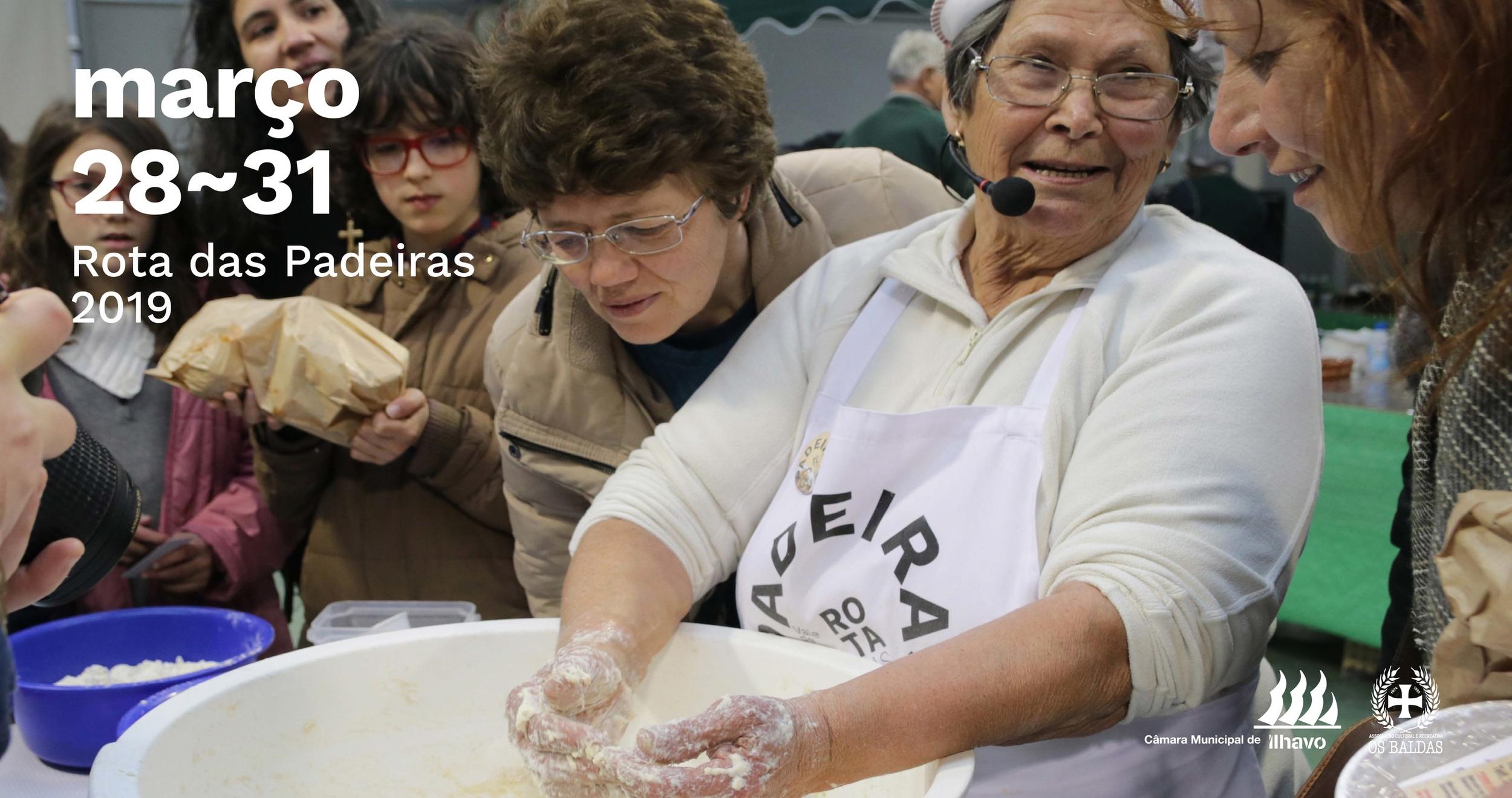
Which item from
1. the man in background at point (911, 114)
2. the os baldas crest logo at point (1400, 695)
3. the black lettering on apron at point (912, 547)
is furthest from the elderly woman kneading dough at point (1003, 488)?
the man in background at point (911, 114)

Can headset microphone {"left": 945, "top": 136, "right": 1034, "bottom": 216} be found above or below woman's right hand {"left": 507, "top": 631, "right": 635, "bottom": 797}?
above

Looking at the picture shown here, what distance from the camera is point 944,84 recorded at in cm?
160

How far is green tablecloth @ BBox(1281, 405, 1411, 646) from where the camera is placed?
3430 mm

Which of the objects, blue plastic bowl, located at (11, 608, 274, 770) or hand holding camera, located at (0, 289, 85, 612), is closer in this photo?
hand holding camera, located at (0, 289, 85, 612)

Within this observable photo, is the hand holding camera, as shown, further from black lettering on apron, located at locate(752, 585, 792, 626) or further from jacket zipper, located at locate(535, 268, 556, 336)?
jacket zipper, located at locate(535, 268, 556, 336)

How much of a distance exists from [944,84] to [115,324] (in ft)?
6.26

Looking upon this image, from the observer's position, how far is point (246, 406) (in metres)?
2.14

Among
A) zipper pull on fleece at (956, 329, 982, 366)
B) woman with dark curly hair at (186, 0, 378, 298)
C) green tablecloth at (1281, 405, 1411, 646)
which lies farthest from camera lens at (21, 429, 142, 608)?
green tablecloth at (1281, 405, 1411, 646)

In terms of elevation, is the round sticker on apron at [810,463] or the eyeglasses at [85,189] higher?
the round sticker on apron at [810,463]

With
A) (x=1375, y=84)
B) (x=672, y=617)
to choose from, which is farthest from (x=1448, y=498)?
(x=672, y=617)

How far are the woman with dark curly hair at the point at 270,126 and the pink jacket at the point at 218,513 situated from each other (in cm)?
33

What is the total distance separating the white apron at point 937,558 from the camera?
1209 millimetres

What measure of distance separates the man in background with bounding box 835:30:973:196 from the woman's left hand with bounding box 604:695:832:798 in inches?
110

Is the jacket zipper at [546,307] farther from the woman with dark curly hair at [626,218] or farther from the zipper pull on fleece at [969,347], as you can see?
the zipper pull on fleece at [969,347]
